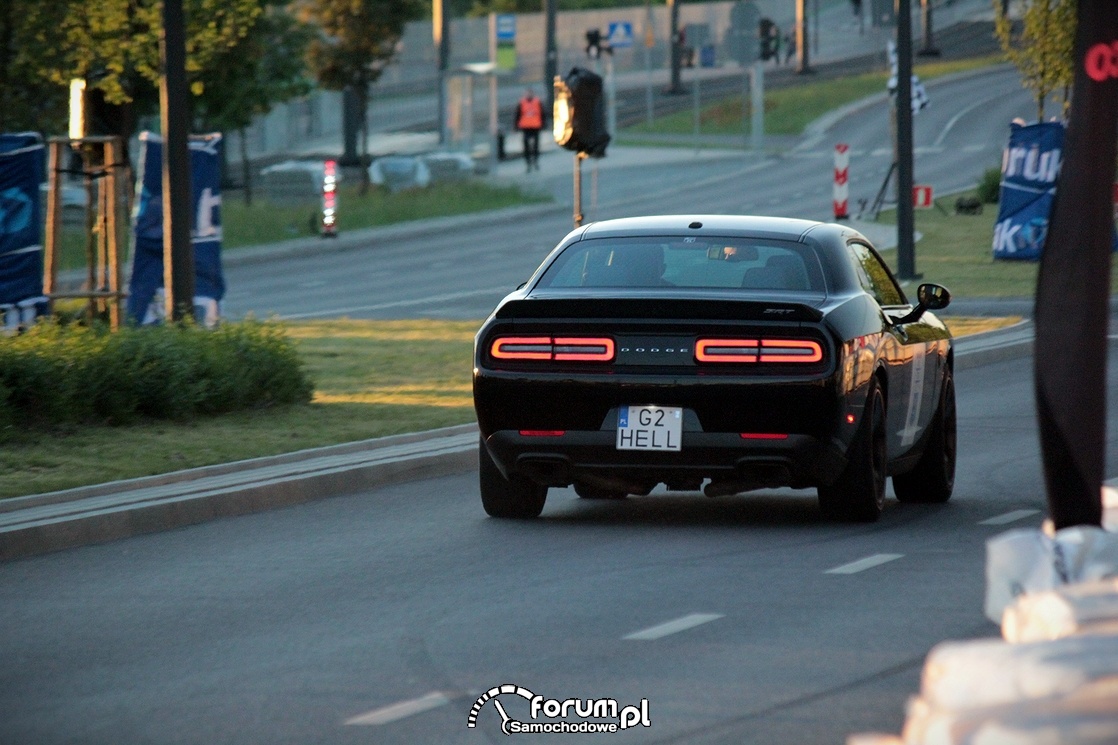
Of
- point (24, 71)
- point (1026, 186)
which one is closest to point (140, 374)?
point (1026, 186)

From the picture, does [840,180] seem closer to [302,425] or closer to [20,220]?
[20,220]

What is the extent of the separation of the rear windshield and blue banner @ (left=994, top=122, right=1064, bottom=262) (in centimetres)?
2113

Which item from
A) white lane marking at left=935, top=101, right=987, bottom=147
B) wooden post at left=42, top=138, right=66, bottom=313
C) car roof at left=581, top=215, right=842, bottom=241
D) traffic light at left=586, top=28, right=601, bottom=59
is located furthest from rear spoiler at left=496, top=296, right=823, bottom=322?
white lane marking at left=935, top=101, right=987, bottom=147

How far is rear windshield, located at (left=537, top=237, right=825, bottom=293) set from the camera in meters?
10.9

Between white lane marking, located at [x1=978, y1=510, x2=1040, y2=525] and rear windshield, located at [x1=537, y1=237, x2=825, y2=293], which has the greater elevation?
rear windshield, located at [x1=537, y1=237, x2=825, y2=293]

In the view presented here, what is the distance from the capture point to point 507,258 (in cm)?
3528

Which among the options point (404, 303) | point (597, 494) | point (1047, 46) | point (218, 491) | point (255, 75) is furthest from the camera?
point (255, 75)

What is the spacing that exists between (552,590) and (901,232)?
20.3m

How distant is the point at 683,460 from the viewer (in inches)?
399

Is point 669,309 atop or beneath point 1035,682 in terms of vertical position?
atop

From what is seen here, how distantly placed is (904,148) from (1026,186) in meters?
4.41

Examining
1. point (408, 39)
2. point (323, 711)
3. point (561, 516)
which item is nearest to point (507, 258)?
point (561, 516)

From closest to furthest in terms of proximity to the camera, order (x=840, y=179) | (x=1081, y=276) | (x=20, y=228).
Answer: (x=1081, y=276)
(x=20, y=228)
(x=840, y=179)

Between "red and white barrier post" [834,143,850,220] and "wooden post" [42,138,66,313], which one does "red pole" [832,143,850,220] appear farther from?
"wooden post" [42,138,66,313]
